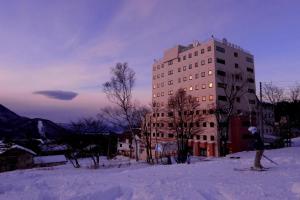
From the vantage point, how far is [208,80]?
227 ft

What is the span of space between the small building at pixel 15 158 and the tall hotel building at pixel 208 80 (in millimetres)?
29406

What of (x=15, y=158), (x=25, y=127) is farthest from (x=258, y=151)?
(x=25, y=127)

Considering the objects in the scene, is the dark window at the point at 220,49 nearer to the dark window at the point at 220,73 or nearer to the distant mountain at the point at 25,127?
the dark window at the point at 220,73

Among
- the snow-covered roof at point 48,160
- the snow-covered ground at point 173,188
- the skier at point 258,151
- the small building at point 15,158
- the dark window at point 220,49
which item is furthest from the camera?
the dark window at point 220,49

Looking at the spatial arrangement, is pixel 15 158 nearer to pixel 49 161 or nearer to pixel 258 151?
pixel 49 161

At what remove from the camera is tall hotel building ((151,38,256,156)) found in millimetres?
66250

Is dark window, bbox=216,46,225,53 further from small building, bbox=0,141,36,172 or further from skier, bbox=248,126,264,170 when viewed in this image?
skier, bbox=248,126,264,170

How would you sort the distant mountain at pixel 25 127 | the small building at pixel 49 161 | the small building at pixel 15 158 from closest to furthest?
1. the small building at pixel 15 158
2. the small building at pixel 49 161
3. the distant mountain at pixel 25 127

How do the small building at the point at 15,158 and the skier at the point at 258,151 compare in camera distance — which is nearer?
the skier at the point at 258,151

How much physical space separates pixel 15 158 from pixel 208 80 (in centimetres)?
4443

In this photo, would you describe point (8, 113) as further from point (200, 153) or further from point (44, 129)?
point (200, 153)

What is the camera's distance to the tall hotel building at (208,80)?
217 ft

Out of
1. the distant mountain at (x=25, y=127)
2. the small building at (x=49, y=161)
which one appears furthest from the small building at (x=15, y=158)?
the distant mountain at (x=25, y=127)

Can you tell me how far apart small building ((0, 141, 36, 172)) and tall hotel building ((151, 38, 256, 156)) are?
29.4 meters
